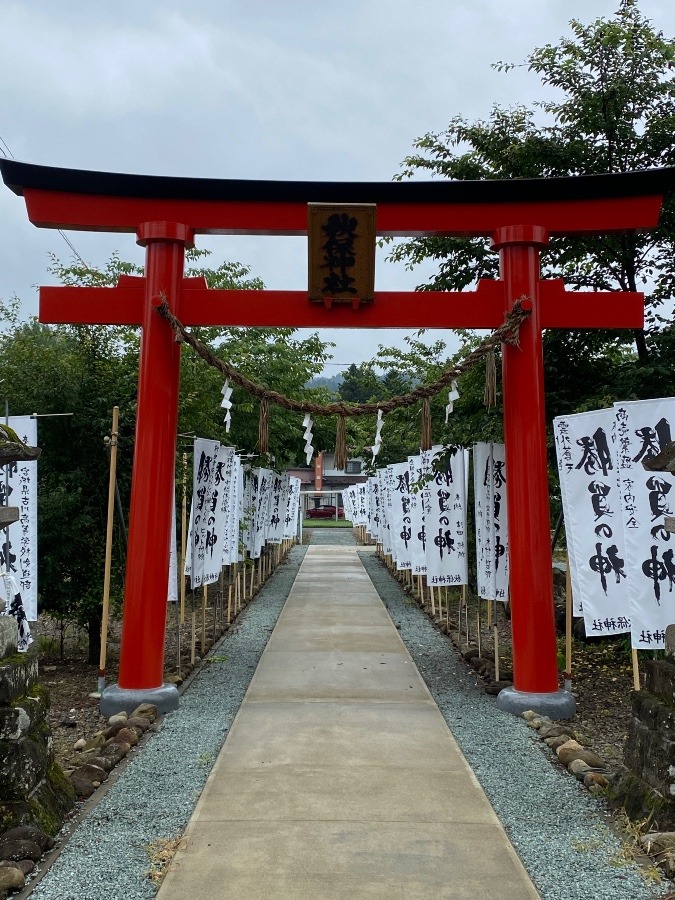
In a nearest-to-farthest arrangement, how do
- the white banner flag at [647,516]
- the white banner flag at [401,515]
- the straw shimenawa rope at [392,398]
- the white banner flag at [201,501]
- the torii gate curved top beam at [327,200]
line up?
the white banner flag at [647,516]
the straw shimenawa rope at [392,398]
the torii gate curved top beam at [327,200]
the white banner flag at [201,501]
the white banner flag at [401,515]

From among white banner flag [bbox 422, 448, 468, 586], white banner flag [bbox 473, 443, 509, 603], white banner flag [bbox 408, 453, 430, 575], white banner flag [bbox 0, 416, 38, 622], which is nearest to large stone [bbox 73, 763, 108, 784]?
white banner flag [bbox 0, 416, 38, 622]

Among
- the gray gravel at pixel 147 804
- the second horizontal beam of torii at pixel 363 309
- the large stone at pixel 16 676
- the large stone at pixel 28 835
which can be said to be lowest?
the gray gravel at pixel 147 804

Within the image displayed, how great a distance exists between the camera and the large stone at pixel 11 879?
3.48m

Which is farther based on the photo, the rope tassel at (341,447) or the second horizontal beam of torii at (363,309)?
the second horizontal beam of torii at (363,309)

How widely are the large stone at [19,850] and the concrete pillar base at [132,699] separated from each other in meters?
2.95

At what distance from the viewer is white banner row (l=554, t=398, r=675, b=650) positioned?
5.69 meters

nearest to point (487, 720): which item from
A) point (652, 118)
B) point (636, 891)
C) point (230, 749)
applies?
point (230, 749)

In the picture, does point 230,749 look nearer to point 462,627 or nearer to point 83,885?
point 83,885

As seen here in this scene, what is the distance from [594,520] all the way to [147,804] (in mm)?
4063

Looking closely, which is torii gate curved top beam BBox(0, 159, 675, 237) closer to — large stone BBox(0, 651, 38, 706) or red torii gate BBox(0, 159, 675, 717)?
red torii gate BBox(0, 159, 675, 717)

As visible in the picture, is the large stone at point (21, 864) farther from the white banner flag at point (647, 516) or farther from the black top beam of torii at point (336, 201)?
the black top beam of torii at point (336, 201)

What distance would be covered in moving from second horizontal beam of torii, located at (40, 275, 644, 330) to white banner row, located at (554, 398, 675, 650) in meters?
1.21

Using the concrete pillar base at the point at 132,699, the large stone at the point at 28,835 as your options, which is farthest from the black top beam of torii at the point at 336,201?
the large stone at the point at 28,835

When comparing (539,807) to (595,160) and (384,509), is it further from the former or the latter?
(384,509)
